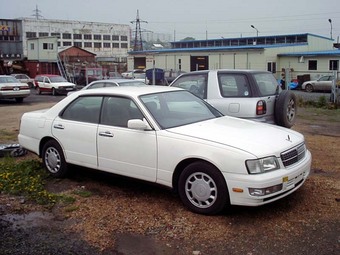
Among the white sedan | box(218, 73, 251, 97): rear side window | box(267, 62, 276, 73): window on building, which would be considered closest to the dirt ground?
the white sedan

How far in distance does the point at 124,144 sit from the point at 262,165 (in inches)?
70.1

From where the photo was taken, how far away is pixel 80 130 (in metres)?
5.77

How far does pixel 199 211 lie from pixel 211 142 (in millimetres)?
800


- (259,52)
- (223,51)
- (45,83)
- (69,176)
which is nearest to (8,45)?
(45,83)

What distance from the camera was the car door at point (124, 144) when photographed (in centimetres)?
503

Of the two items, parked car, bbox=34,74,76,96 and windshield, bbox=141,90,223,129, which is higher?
parked car, bbox=34,74,76,96

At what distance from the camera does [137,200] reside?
17.3ft

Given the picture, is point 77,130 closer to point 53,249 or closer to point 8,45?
point 53,249

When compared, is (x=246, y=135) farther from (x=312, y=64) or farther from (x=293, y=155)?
(x=312, y=64)

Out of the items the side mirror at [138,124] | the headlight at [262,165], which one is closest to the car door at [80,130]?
the side mirror at [138,124]

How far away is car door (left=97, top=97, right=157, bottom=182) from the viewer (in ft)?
16.5

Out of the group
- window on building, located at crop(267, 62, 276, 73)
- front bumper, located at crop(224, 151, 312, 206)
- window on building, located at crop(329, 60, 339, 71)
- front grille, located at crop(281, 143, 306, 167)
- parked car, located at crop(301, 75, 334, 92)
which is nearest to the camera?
front bumper, located at crop(224, 151, 312, 206)

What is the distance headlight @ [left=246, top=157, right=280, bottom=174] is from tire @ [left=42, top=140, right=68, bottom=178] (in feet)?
9.68

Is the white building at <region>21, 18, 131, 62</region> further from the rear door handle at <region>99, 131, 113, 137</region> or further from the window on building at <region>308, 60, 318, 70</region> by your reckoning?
the rear door handle at <region>99, 131, 113, 137</region>
